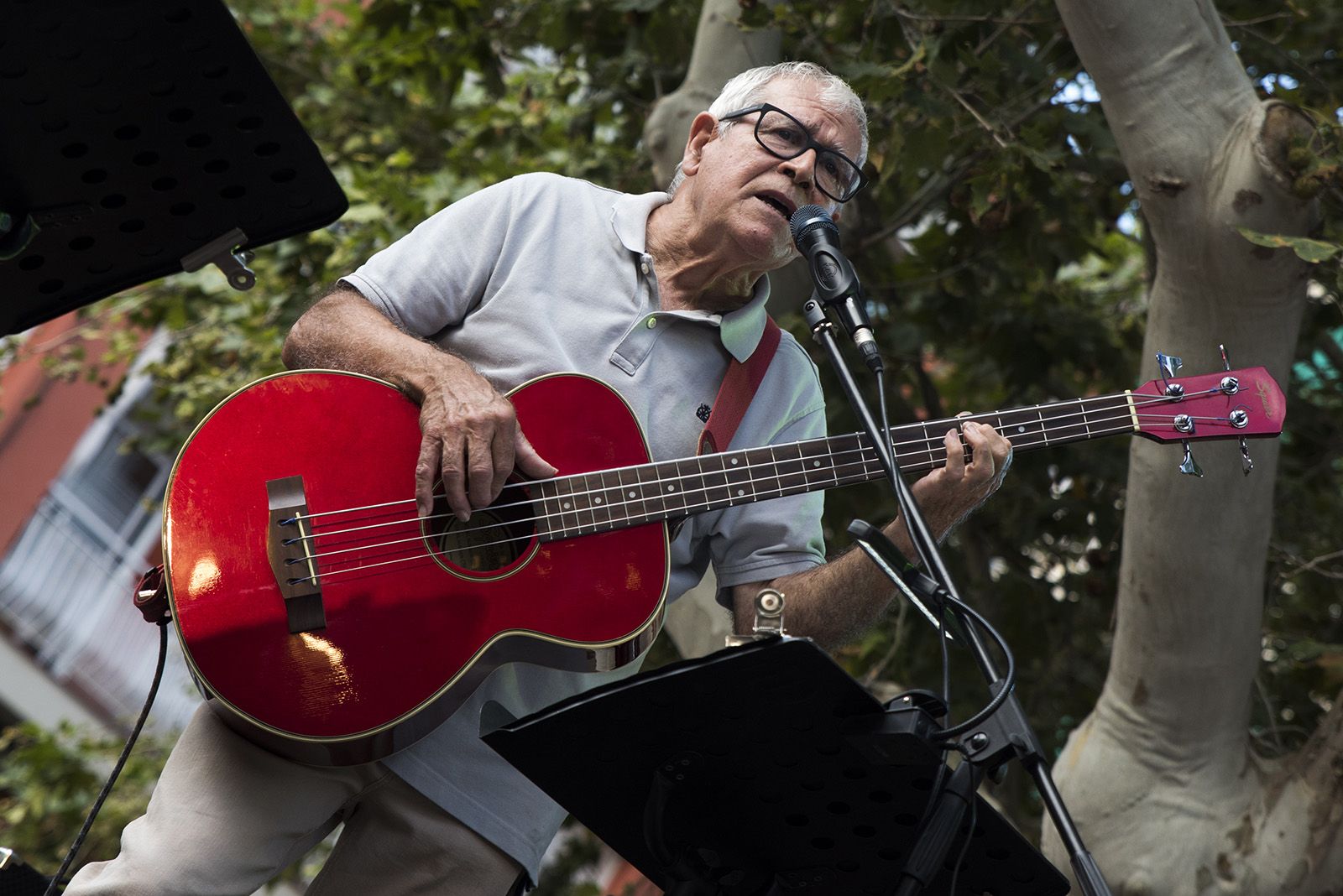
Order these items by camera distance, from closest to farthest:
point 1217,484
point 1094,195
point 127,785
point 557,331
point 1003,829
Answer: point 1003,829
point 557,331
point 1217,484
point 1094,195
point 127,785

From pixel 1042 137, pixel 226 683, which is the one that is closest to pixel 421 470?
pixel 226 683

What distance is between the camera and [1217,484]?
3176 mm

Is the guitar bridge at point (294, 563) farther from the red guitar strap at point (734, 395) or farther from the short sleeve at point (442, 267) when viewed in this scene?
the red guitar strap at point (734, 395)

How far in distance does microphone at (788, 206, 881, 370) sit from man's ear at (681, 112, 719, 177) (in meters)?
0.82

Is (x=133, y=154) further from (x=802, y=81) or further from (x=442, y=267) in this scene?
(x=802, y=81)

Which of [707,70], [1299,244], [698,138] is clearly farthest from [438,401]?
[707,70]

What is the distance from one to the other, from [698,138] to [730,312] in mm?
488

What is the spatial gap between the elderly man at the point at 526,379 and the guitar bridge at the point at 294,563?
213 millimetres

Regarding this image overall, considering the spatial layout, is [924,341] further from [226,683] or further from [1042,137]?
[226,683]

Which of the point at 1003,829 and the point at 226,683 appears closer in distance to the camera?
the point at 1003,829

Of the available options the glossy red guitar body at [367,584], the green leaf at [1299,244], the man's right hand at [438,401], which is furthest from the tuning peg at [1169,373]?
the man's right hand at [438,401]

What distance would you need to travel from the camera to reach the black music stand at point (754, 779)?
1802 mm

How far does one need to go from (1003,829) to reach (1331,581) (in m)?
3.62

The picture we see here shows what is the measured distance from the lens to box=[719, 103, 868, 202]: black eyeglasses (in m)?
2.85
